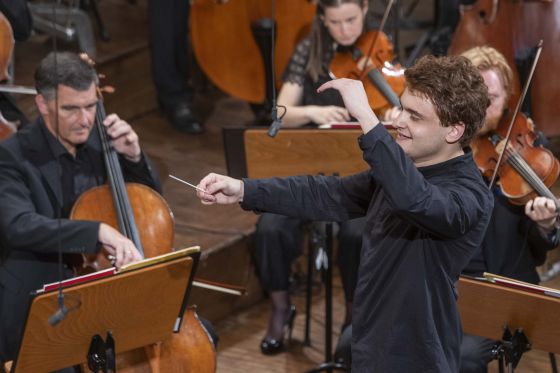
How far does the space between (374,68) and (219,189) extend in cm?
147

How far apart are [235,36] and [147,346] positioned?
2.06m

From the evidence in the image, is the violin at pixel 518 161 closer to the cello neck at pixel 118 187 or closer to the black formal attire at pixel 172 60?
the cello neck at pixel 118 187

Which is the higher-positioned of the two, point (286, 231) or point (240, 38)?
point (240, 38)

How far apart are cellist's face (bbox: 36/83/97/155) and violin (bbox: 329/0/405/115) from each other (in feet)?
3.26

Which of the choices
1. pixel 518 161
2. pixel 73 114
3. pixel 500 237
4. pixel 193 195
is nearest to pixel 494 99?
pixel 518 161

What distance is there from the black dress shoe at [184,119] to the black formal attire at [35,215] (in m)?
1.75

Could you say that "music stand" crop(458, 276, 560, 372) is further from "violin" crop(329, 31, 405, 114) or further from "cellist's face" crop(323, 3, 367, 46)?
"cellist's face" crop(323, 3, 367, 46)

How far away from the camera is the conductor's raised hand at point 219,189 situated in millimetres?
2346

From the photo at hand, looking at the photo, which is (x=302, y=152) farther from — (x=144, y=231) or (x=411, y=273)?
(x=411, y=273)

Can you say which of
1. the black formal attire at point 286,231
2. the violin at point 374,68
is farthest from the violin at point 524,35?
the black formal attire at point 286,231

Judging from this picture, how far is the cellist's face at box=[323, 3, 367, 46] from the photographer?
376cm

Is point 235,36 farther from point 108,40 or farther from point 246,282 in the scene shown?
point 246,282

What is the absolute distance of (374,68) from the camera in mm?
3684

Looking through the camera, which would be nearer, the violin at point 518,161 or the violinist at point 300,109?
the violin at point 518,161
